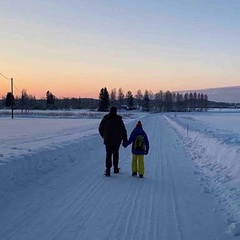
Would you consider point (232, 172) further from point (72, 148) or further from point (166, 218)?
point (72, 148)

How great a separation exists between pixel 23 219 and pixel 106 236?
163 centimetres

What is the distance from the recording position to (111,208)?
7.20 meters

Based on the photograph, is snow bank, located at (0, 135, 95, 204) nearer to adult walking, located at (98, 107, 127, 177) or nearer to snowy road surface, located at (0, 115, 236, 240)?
snowy road surface, located at (0, 115, 236, 240)

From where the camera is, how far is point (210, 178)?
10.5m

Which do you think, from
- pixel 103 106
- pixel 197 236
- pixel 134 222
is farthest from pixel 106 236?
pixel 103 106

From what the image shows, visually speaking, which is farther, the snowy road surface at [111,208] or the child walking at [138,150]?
the child walking at [138,150]

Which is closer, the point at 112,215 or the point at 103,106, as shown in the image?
the point at 112,215

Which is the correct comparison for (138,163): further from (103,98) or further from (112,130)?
(103,98)

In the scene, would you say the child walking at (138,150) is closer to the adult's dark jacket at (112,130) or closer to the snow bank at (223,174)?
the adult's dark jacket at (112,130)

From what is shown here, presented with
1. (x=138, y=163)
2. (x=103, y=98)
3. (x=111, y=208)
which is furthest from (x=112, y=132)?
(x=103, y=98)

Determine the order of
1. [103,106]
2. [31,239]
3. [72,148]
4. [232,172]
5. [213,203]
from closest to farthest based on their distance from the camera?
1. [31,239]
2. [213,203]
3. [232,172]
4. [72,148]
5. [103,106]

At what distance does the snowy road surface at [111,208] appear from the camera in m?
5.79

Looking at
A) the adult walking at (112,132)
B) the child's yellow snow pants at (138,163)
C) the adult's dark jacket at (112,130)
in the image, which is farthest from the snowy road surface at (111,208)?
the adult's dark jacket at (112,130)

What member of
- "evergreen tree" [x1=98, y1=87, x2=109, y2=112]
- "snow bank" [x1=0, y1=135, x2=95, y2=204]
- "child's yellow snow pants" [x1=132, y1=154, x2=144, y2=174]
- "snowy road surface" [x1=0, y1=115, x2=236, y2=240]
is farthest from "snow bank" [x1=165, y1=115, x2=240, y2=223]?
"evergreen tree" [x1=98, y1=87, x2=109, y2=112]
